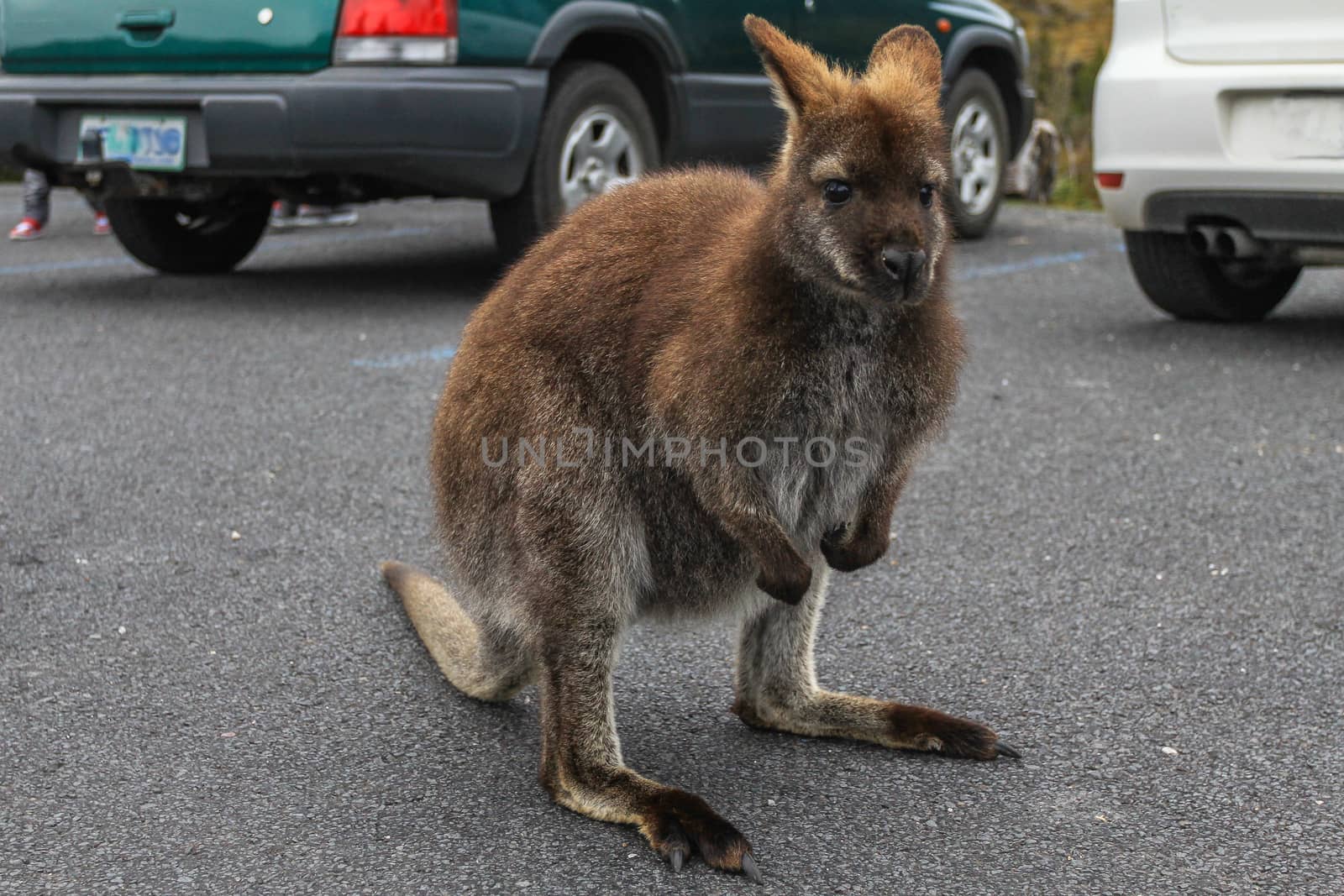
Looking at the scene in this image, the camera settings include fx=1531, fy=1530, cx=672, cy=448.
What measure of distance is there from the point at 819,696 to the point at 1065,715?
0.50 meters

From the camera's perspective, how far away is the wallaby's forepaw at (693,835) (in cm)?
250

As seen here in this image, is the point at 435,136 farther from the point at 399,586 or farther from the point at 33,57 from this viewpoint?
the point at 399,586

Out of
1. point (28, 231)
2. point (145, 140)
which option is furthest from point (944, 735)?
point (28, 231)

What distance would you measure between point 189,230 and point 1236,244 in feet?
16.4

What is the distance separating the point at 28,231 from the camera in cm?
916

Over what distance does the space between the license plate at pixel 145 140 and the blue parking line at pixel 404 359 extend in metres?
1.31

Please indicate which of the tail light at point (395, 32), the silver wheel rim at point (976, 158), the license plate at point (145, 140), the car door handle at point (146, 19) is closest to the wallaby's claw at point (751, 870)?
the tail light at point (395, 32)

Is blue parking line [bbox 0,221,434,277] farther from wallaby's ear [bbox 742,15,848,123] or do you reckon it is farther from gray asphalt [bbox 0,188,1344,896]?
wallaby's ear [bbox 742,15,848,123]

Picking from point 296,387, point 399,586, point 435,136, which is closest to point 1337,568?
point 399,586

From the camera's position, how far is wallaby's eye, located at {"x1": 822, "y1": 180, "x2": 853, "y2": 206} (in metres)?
2.50

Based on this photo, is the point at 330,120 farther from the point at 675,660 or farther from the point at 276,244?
the point at 675,660

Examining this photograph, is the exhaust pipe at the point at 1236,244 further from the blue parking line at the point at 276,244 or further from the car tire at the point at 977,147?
the blue parking line at the point at 276,244

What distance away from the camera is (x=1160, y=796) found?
2.74 m

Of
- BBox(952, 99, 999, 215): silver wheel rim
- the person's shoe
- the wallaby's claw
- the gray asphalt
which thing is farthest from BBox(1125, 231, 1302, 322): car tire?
the person's shoe
